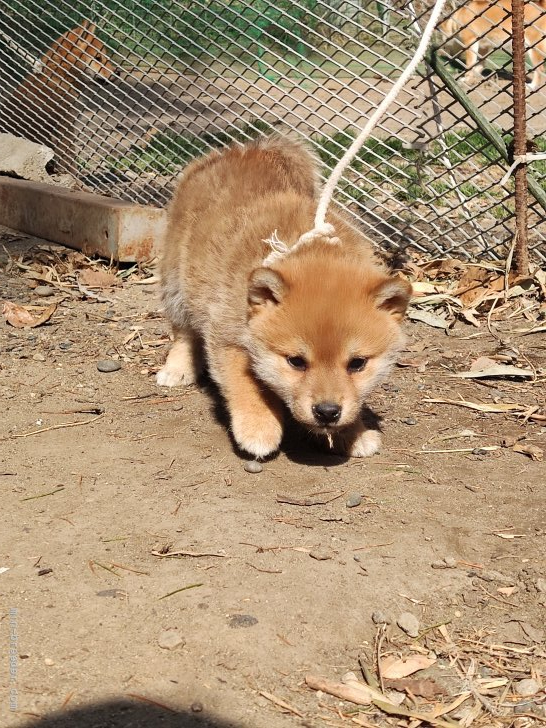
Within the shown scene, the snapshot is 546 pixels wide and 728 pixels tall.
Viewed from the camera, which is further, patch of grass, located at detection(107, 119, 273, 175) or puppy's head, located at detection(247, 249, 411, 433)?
patch of grass, located at detection(107, 119, 273, 175)

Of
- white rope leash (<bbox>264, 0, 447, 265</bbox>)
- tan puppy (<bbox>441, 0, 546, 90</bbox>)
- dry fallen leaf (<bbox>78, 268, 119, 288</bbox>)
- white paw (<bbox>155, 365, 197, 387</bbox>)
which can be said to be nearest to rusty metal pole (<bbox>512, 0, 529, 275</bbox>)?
tan puppy (<bbox>441, 0, 546, 90</bbox>)

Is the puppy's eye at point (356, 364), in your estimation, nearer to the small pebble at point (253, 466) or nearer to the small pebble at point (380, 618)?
the small pebble at point (253, 466)

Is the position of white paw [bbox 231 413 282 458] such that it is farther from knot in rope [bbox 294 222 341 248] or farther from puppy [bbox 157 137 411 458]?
knot in rope [bbox 294 222 341 248]

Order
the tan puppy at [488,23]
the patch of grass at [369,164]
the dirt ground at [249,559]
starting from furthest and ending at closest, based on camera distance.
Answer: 1. the patch of grass at [369,164]
2. the tan puppy at [488,23]
3. the dirt ground at [249,559]

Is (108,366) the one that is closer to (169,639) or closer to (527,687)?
(169,639)

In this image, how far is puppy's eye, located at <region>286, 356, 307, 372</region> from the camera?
12.1 feet

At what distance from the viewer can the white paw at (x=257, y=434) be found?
3984 mm

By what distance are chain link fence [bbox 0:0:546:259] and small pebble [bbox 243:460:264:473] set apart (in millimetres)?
2757

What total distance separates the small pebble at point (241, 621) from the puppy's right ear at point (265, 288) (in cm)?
132

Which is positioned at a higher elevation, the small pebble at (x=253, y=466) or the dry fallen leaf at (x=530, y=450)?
the dry fallen leaf at (x=530, y=450)

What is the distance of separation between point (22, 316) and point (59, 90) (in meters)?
2.93

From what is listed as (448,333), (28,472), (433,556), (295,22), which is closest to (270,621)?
(433,556)

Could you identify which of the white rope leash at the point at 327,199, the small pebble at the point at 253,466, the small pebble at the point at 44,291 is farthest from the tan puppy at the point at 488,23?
the small pebble at the point at 44,291

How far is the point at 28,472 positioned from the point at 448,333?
2906mm
